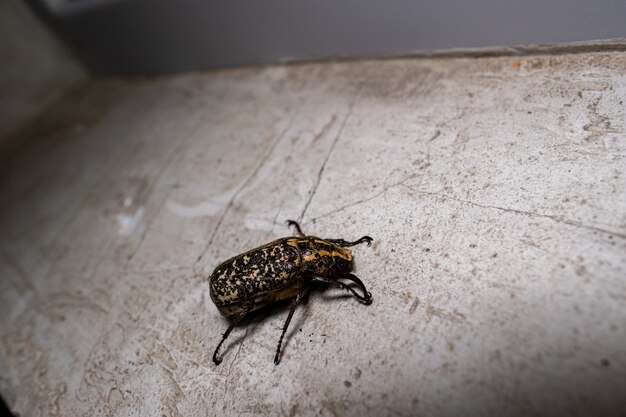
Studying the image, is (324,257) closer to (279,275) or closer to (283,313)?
(279,275)

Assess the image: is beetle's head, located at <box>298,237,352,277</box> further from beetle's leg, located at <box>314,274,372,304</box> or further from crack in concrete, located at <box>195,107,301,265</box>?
crack in concrete, located at <box>195,107,301,265</box>

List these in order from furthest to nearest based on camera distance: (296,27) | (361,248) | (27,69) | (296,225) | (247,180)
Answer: (27,69) < (296,27) < (247,180) < (296,225) < (361,248)

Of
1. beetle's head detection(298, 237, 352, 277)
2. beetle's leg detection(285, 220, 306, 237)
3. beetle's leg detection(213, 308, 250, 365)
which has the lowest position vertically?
beetle's leg detection(213, 308, 250, 365)

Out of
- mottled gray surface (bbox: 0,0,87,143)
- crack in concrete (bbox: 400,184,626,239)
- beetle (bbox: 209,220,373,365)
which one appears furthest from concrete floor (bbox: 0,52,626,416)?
mottled gray surface (bbox: 0,0,87,143)

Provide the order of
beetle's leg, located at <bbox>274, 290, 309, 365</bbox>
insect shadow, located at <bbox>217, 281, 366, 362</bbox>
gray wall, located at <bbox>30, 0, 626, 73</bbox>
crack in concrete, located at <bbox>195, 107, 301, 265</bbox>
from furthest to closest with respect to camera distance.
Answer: crack in concrete, located at <bbox>195, 107, 301, 265</bbox>
gray wall, located at <bbox>30, 0, 626, 73</bbox>
insect shadow, located at <bbox>217, 281, 366, 362</bbox>
beetle's leg, located at <bbox>274, 290, 309, 365</bbox>

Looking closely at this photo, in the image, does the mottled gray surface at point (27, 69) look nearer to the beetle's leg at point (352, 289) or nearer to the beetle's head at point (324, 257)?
the beetle's head at point (324, 257)

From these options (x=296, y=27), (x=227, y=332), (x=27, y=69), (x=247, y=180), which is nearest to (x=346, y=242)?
(x=227, y=332)

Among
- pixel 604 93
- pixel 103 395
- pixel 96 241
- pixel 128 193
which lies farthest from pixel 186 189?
pixel 604 93
